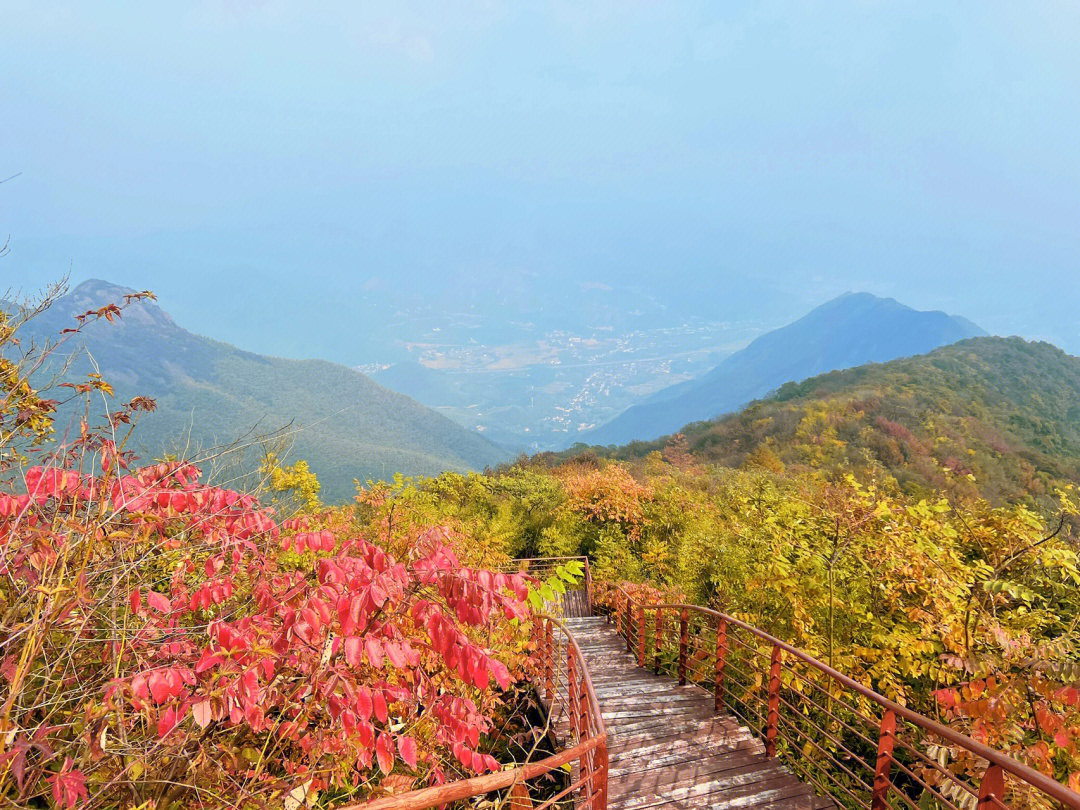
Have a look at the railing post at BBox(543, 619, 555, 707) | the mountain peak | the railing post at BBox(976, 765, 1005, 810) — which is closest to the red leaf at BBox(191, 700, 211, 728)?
the railing post at BBox(976, 765, 1005, 810)

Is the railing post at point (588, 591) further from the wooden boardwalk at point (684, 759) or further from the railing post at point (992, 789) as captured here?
the railing post at point (992, 789)

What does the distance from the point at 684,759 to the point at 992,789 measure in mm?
2473

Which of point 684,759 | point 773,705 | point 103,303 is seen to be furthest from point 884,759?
point 103,303

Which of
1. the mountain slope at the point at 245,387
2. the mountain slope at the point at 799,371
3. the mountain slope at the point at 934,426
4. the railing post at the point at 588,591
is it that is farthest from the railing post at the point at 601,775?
the mountain slope at the point at 799,371

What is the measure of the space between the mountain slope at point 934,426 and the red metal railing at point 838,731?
10.1 metres

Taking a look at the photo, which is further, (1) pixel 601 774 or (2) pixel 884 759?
(2) pixel 884 759

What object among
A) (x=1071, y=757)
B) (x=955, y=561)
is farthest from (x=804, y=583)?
(x=1071, y=757)

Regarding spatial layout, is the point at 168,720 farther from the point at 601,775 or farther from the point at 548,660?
the point at 548,660

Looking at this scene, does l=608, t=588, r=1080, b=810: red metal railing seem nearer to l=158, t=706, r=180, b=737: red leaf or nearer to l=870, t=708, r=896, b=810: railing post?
l=870, t=708, r=896, b=810: railing post

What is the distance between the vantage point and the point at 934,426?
26953 millimetres

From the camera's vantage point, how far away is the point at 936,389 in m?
35.4

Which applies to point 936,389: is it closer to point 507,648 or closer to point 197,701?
point 507,648

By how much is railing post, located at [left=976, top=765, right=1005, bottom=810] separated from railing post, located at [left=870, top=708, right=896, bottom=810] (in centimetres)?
84

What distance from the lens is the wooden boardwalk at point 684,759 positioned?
3.77m
